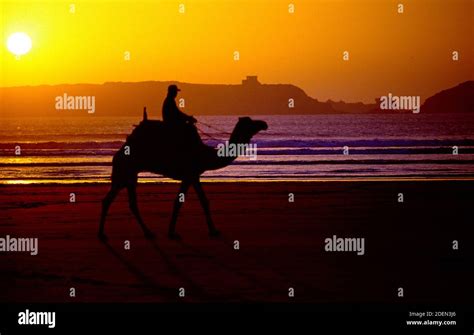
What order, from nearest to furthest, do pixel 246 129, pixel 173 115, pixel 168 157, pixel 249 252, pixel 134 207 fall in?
pixel 249 252 → pixel 173 115 → pixel 246 129 → pixel 168 157 → pixel 134 207

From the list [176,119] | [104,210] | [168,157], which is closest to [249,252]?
[168,157]

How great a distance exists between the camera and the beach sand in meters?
10.8

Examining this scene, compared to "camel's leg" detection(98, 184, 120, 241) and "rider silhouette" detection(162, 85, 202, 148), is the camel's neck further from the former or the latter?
"camel's leg" detection(98, 184, 120, 241)

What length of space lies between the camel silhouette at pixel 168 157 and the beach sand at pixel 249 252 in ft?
2.02

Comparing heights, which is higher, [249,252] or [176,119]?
[176,119]

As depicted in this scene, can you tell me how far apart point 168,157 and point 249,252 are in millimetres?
2378

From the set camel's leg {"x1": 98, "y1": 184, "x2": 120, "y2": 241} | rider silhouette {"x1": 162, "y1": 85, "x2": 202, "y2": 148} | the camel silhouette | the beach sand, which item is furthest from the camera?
camel's leg {"x1": 98, "y1": 184, "x2": 120, "y2": 241}

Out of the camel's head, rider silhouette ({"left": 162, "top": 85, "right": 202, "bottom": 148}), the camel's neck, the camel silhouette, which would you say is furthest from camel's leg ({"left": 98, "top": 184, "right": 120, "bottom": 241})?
the camel's head

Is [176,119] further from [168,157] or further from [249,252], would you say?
[249,252]

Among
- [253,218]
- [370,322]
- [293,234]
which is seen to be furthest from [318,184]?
[370,322]

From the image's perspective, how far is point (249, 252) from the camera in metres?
13.4

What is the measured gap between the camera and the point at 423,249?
13664mm

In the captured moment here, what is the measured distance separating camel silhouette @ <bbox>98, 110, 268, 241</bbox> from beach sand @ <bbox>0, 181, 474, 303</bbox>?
0.62 metres

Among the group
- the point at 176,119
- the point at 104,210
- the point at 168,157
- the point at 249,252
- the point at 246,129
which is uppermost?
the point at 176,119
